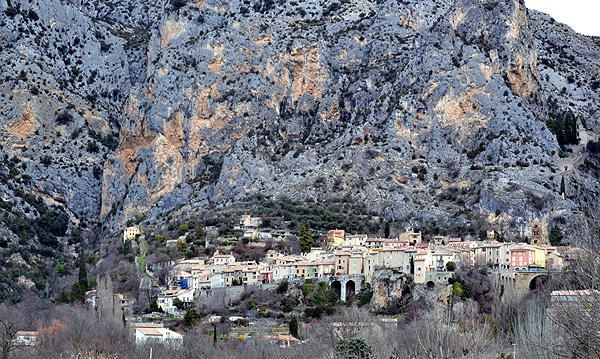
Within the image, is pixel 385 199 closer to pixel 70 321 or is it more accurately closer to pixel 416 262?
pixel 416 262

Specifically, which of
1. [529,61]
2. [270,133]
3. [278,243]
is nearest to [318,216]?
[278,243]

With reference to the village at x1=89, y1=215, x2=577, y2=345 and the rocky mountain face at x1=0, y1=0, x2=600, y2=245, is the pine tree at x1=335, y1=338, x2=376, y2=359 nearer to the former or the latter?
the village at x1=89, y1=215, x2=577, y2=345

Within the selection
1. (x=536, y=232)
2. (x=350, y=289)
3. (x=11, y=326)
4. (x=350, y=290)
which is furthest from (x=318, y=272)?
(x=11, y=326)

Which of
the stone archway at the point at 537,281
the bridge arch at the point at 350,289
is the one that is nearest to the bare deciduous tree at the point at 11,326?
the bridge arch at the point at 350,289

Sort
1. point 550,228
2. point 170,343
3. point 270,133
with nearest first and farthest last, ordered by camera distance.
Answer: point 170,343 < point 550,228 < point 270,133

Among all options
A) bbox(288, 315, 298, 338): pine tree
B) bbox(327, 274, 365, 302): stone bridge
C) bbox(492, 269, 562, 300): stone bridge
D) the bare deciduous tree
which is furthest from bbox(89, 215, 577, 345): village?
bbox(288, 315, 298, 338): pine tree

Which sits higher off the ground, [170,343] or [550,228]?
[550,228]

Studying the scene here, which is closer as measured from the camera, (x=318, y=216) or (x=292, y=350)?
(x=292, y=350)
